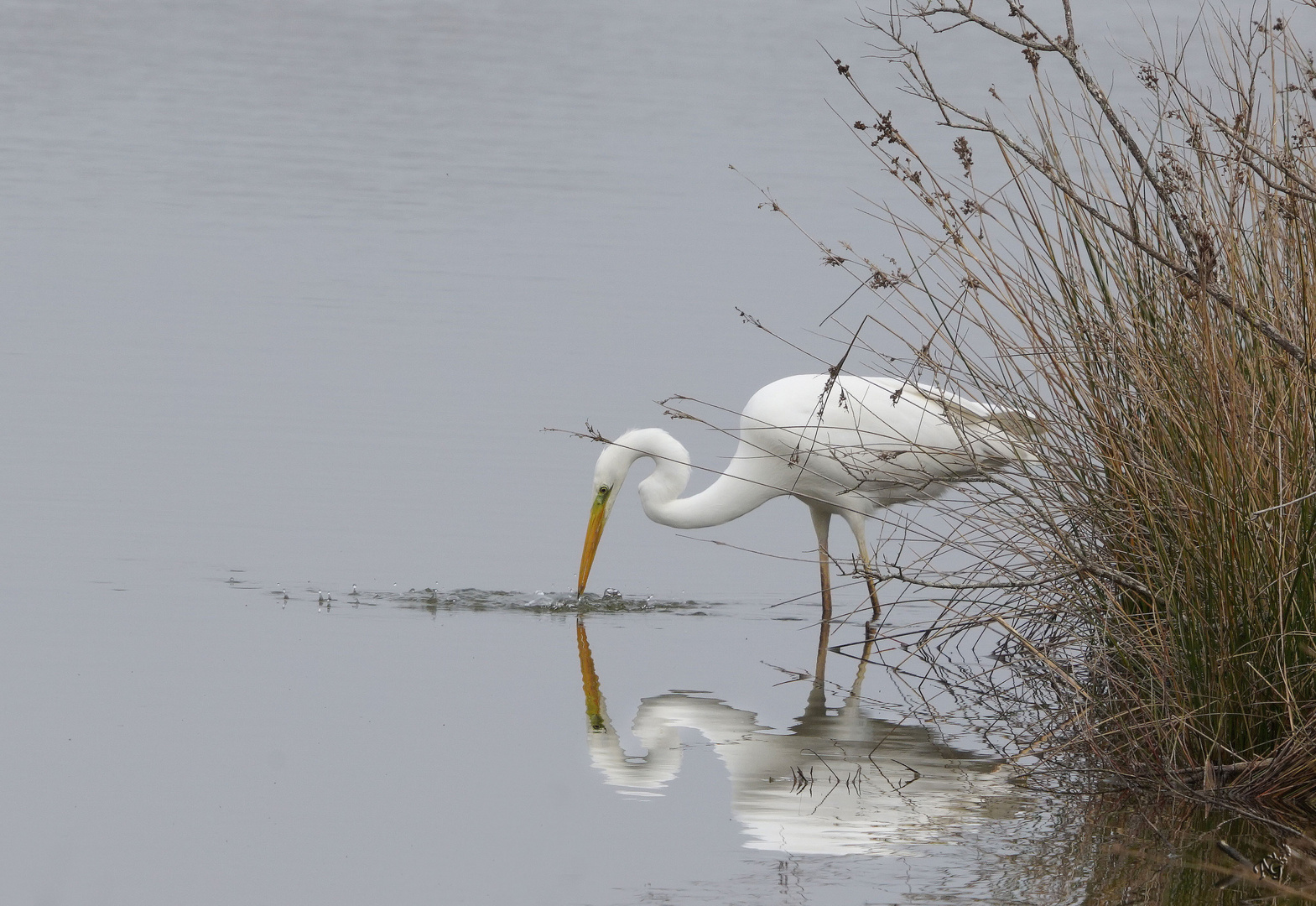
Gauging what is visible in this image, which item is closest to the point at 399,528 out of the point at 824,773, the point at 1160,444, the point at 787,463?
the point at 787,463

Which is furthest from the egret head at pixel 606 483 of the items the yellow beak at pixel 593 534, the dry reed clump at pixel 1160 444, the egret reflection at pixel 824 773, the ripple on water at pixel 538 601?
the dry reed clump at pixel 1160 444

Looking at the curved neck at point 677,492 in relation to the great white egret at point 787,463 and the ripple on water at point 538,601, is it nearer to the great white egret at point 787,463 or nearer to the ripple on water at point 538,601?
the great white egret at point 787,463

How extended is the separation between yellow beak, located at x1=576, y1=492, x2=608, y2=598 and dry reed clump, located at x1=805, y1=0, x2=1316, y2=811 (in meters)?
2.72

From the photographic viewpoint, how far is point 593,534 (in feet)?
26.7

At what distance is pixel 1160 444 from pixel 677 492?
390 centimetres

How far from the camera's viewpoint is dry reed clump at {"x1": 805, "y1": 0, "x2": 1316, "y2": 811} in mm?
4352

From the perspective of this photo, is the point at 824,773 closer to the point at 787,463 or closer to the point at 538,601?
the point at 538,601

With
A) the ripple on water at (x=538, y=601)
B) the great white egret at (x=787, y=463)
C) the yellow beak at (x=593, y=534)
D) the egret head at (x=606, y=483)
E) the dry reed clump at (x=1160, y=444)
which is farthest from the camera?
the egret head at (x=606, y=483)

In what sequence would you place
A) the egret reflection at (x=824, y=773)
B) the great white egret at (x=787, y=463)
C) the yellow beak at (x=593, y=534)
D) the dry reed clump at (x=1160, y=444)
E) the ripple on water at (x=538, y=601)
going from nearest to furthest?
the dry reed clump at (x=1160, y=444)
the egret reflection at (x=824, y=773)
the ripple on water at (x=538, y=601)
the great white egret at (x=787, y=463)
the yellow beak at (x=593, y=534)

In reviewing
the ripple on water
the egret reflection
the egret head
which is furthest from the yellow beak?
the egret reflection

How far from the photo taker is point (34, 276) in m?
12.8

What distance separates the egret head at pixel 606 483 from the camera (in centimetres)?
816

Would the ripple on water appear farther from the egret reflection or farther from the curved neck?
the egret reflection

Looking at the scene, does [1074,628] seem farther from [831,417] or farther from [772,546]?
[772,546]
